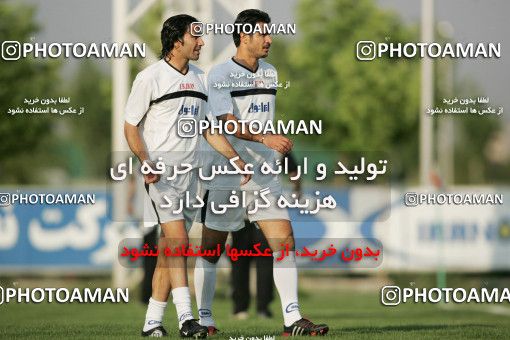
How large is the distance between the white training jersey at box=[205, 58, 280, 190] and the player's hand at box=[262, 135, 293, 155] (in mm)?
202

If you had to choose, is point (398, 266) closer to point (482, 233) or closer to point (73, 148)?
point (482, 233)

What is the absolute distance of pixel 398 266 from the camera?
2375 centimetres

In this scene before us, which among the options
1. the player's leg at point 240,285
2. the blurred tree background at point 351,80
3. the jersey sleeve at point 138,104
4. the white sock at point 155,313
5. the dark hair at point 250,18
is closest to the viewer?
the jersey sleeve at point 138,104

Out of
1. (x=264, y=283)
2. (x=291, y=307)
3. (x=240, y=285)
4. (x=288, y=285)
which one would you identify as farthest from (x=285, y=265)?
(x=240, y=285)

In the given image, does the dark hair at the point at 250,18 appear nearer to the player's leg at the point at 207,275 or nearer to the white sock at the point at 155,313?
the player's leg at the point at 207,275

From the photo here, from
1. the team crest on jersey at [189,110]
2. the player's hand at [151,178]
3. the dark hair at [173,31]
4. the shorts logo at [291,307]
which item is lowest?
the shorts logo at [291,307]

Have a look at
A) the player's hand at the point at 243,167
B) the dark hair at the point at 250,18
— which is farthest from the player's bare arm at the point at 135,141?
the dark hair at the point at 250,18

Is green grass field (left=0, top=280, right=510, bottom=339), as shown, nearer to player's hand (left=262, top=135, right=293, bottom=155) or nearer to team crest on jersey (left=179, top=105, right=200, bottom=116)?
player's hand (left=262, top=135, right=293, bottom=155)

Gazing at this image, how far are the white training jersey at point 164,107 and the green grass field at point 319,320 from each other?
1476 mm

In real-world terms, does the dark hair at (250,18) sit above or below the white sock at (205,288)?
above

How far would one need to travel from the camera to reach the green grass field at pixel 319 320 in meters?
9.99

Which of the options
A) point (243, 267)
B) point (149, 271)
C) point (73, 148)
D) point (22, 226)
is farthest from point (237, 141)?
point (73, 148)

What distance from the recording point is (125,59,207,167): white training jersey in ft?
30.0

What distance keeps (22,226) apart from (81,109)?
12.0 metres
